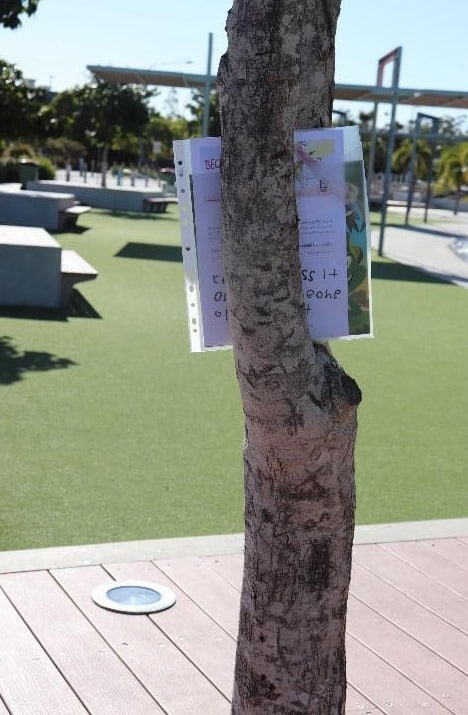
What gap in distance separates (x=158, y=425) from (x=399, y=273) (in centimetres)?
1215

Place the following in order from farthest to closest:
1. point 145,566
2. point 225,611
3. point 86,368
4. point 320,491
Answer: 1. point 86,368
2. point 145,566
3. point 225,611
4. point 320,491

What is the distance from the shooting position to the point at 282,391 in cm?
246

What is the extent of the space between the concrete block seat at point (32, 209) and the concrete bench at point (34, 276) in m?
7.88

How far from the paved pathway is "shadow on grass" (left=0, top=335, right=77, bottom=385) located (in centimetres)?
993

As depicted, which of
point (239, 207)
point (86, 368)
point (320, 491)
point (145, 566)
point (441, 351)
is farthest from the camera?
point (441, 351)

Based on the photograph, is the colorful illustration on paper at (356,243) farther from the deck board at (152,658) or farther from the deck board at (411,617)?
the deck board at (411,617)

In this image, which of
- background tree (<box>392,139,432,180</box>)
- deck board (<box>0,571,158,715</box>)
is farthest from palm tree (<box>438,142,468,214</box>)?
deck board (<box>0,571,158,715</box>)

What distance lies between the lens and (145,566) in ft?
15.5

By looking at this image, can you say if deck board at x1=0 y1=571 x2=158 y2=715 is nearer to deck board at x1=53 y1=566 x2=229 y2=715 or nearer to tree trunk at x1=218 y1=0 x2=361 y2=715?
deck board at x1=53 y1=566 x2=229 y2=715

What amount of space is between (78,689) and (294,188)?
6.58 ft

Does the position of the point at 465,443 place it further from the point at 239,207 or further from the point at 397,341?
the point at 239,207

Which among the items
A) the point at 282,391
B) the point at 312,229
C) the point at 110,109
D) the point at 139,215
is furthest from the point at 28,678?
the point at 110,109

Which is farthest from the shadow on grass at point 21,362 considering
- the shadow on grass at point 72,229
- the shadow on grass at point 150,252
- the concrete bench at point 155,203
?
the concrete bench at point 155,203

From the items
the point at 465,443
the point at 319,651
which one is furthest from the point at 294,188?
the point at 465,443
